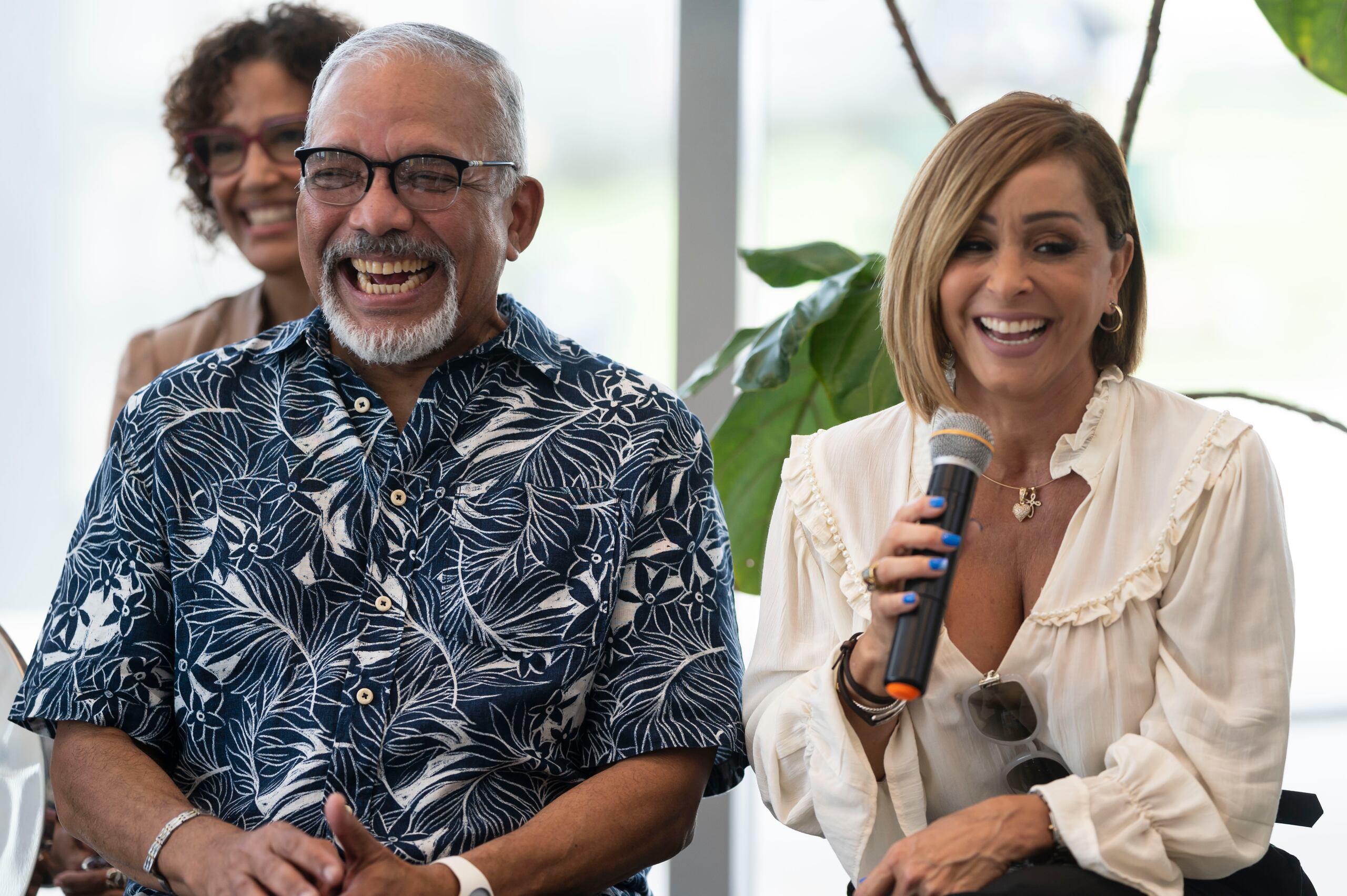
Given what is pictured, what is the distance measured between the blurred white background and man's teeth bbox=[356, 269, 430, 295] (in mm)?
1190

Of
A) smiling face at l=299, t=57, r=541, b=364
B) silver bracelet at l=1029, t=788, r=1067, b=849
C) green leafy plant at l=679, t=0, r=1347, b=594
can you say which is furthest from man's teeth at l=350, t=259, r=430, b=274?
silver bracelet at l=1029, t=788, r=1067, b=849

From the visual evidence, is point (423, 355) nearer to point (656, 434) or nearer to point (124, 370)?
point (656, 434)

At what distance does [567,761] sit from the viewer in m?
1.58

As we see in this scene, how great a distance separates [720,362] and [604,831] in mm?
798

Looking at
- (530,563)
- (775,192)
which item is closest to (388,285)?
(530,563)

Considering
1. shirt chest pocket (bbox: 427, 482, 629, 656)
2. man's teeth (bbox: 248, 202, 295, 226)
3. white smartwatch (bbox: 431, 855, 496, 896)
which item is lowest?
white smartwatch (bbox: 431, 855, 496, 896)

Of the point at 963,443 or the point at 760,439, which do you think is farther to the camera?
the point at 760,439

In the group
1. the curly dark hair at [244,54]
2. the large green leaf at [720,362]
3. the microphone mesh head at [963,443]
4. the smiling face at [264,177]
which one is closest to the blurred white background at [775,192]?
the curly dark hair at [244,54]

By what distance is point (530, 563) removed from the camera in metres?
1.58

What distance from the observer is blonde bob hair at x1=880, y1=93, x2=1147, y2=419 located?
59.1 inches

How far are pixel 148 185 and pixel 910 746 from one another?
2221 mm

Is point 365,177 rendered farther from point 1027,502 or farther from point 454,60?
point 1027,502

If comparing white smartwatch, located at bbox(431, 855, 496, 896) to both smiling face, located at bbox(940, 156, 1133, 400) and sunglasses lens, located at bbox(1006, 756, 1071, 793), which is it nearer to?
sunglasses lens, located at bbox(1006, 756, 1071, 793)

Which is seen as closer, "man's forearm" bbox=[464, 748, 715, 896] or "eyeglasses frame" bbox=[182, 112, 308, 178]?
A: "man's forearm" bbox=[464, 748, 715, 896]
